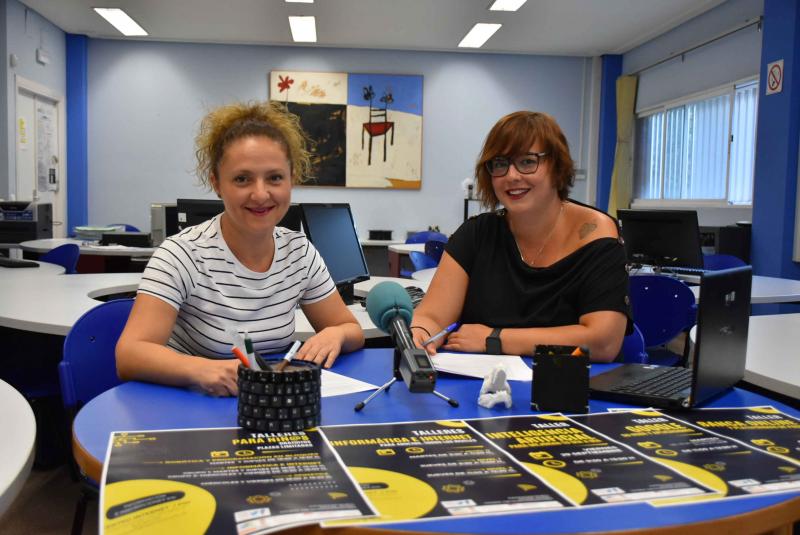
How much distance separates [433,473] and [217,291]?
3.03ft

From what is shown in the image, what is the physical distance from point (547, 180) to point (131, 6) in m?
6.36

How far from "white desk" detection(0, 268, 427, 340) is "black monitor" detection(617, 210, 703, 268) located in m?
1.38

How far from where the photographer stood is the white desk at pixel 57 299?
2242 millimetres

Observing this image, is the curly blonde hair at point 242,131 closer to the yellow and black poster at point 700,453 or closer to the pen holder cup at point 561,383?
the pen holder cup at point 561,383

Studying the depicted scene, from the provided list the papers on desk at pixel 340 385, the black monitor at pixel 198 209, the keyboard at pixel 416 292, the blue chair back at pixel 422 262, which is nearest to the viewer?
the papers on desk at pixel 340 385

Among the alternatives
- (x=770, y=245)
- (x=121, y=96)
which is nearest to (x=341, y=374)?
(x=770, y=245)

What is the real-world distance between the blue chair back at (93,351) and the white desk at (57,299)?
36 centimetres

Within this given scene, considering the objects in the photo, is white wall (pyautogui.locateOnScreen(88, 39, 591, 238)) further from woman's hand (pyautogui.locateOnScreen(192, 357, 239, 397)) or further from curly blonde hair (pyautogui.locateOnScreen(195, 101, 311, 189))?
woman's hand (pyautogui.locateOnScreen(192, 357, 239, 397))

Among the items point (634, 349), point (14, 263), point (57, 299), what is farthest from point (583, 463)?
point (14, 263)

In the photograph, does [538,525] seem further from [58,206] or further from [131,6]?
[58,206]

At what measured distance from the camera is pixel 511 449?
1019 millimetres

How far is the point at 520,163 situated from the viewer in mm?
1957

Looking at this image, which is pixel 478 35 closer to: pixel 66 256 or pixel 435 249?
pixel 435 249

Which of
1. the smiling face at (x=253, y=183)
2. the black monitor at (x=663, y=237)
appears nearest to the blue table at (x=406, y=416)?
the smiling face at (x=253, y=183)
